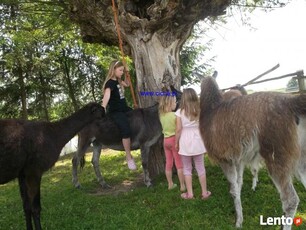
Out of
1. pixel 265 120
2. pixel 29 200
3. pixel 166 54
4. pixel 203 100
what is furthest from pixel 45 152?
pixel 166 54

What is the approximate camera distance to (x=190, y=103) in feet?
18.1

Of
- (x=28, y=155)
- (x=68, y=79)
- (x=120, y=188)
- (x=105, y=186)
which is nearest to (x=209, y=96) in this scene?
(x=28, y=155)

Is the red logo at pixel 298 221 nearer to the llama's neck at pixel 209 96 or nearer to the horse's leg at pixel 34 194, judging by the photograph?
the llama's neck at pixel 209 96

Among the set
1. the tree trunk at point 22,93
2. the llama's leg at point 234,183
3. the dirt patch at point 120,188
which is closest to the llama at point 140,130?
the dirt patch at point 120,188

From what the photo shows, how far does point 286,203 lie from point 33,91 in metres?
16.4

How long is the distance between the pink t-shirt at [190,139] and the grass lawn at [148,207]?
770 millimetres

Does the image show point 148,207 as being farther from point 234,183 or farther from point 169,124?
point 234,183

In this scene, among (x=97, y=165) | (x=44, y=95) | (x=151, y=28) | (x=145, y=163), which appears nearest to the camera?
(x=151, y=28)

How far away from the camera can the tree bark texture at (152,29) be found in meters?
7.02

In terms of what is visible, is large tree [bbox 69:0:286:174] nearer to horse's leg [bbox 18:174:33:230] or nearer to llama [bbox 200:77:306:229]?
llama [bbox 200:77:306:229]

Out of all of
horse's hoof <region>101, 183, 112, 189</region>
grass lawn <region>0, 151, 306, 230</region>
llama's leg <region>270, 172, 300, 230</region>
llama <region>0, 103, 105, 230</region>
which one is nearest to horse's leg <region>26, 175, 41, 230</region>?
llama <region>0, 103, 105, 230</region>

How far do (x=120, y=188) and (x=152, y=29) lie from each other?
3428mm

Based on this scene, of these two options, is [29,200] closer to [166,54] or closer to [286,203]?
[286,203]

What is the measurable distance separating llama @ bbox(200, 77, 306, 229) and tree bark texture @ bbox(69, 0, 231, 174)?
2.85 meters
